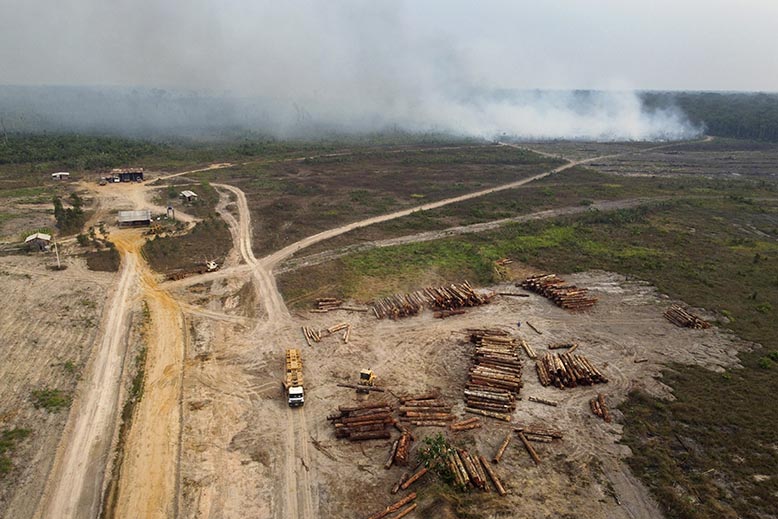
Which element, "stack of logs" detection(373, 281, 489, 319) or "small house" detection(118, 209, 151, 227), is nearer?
"stack of logs" detection(373, 281, 489, 319)

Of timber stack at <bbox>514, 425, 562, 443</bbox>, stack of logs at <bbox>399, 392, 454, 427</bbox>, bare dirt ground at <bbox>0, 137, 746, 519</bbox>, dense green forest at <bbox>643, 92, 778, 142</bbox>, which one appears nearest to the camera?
bare dirt ground at <bbox>0, 137, 746, 519</bbox>

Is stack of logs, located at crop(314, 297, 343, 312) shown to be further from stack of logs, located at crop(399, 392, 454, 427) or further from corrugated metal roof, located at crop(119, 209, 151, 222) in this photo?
corrugated metal roof, located at crop(119, 209, 151, 222)

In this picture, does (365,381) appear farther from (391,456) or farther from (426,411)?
(391,456)

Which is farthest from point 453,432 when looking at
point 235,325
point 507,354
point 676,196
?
point 676,196

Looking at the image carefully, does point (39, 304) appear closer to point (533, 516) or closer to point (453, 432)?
point (453, 432)

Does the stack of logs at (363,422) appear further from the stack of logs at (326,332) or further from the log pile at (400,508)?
the stack of logs at (326,332)

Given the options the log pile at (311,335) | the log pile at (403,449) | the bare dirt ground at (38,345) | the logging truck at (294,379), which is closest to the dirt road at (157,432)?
the bare dirt ground at (38,345)

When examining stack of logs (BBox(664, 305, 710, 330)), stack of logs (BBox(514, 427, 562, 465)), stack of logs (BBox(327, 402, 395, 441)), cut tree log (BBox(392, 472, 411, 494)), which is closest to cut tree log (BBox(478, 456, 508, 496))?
stack of logs (BBox(514, 427, 562, 465))
